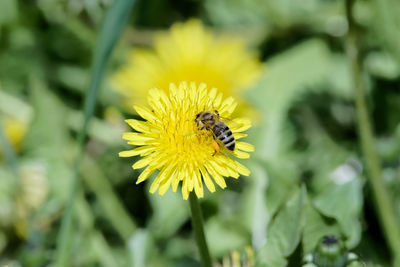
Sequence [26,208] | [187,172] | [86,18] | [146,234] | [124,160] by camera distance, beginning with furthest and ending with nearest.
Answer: [86,18] → [124,160] → [26,208] → [146,234] → [187,172]

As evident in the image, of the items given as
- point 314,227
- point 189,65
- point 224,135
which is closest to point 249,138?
point 189,65

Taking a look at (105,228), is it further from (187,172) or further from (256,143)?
(187,172)

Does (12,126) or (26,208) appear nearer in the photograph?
(26,208)

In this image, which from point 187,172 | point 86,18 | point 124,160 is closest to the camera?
point 187,172

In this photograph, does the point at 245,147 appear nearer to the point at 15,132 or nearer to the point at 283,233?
the point at 283,233

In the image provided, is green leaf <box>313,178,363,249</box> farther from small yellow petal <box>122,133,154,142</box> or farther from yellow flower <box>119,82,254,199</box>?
small yellow petal <box>122,133,154,142</box>

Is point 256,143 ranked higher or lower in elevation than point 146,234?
higher

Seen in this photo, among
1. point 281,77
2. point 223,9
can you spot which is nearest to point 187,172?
point 281,77
